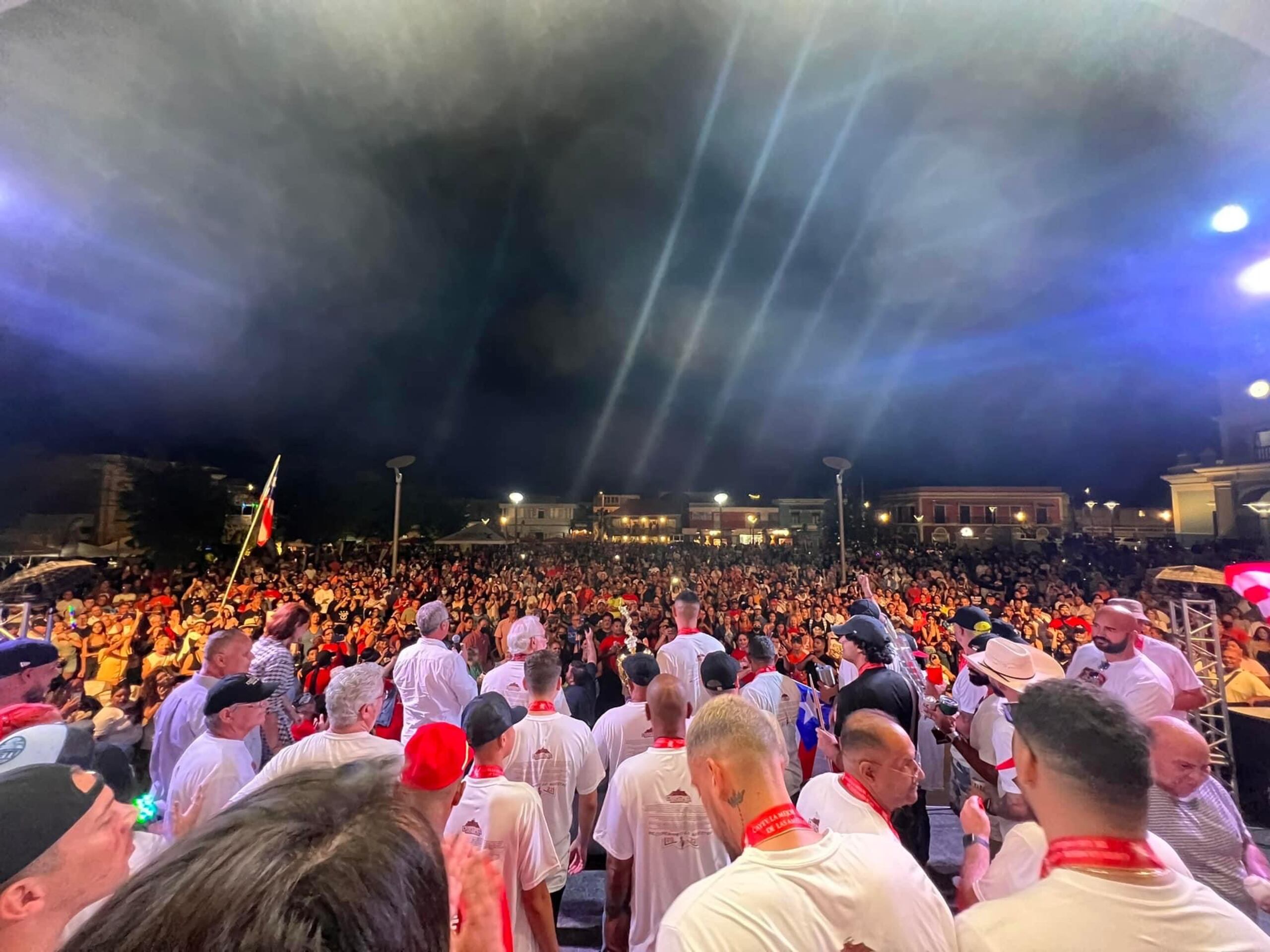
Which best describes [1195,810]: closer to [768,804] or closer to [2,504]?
[768,804]

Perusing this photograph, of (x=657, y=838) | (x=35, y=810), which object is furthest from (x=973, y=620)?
(x=35, y=810)

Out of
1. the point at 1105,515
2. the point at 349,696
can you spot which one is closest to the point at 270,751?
the point at 349,696

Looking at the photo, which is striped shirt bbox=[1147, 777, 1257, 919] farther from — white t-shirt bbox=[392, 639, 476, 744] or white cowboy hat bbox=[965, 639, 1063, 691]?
white t-shirt bbox=[392, 639, 476, 744]

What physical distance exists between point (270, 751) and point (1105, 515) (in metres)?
27.1

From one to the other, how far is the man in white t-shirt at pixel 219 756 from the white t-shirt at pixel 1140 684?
4835 mm

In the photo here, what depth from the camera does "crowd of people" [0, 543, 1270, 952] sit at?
608 millimetres

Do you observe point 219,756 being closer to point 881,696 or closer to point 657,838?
point 657,838

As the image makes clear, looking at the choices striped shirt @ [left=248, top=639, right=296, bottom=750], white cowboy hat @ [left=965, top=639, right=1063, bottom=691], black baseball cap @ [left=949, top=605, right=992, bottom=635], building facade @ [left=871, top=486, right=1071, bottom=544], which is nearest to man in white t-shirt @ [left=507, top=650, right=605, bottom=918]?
white cowboy hat @ [left=965, top=639, right=1063, bottom=691]

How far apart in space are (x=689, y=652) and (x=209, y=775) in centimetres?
353

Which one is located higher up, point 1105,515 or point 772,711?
point 1105,515

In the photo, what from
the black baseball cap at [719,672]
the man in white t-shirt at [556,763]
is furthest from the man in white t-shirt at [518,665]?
the black baseball cap at [719,672]

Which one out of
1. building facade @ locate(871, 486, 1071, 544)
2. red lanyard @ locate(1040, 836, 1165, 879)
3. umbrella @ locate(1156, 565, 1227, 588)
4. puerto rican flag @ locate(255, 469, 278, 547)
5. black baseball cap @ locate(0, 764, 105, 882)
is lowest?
red lanyard @ locate(1040, 836, 1165, 879)

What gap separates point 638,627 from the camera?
29.0 ft

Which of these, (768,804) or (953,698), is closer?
(768,804)
